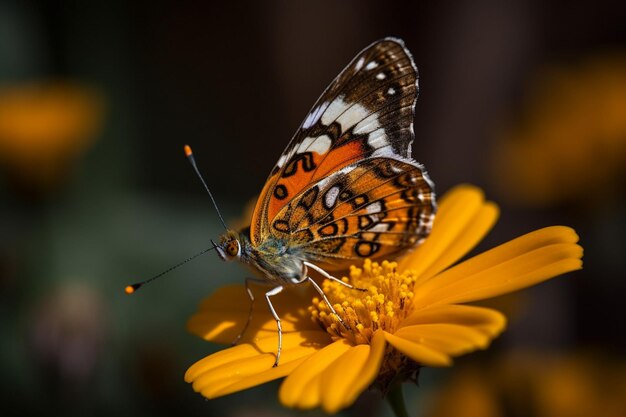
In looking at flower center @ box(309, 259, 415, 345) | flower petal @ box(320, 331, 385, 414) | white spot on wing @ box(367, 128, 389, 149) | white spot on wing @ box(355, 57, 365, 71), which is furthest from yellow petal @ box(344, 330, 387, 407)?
white spot on wing @ box(355, 57, 365, 71)

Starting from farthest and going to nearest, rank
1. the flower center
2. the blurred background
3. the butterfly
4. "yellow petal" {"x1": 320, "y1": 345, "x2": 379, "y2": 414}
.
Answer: the blurred background, the butterfly, the flower center, "yellow petal" {"x1": 320, "y1": 345, "x2": 379, "y2": 414}

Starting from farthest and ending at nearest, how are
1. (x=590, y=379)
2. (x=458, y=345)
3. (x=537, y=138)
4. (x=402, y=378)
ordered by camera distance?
(x=537, y=138) → (x=590, y=379) → (x=402, y=378) → (x=458, y=345)

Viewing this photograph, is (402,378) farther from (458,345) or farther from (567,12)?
(567,12)

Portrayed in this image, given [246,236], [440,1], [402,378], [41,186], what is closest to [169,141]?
[41,186]

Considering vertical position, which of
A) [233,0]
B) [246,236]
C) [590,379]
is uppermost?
[233,0]

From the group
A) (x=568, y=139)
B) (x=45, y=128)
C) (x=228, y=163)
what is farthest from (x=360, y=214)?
(x=228, y=163)

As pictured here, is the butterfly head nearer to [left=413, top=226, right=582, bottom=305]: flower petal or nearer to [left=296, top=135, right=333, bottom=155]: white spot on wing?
[left=296, top=135, right=333, bottom=155]: white spot on wing

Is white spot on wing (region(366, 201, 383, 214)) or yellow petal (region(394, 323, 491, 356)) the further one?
white spot on wing (region(366, 201, 383, 214))
